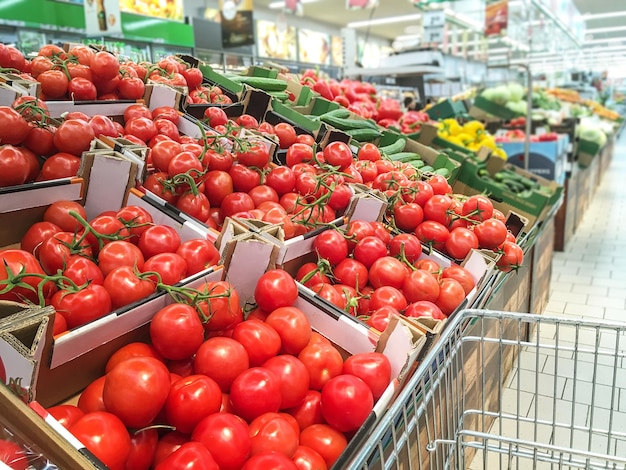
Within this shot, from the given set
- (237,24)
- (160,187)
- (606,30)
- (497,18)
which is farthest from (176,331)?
(606,30)

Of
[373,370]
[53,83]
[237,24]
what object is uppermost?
[237,24]

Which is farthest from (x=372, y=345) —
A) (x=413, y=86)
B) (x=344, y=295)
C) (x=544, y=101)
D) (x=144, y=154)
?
(x=544, y=101)

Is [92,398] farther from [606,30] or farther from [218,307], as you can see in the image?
[606,30]

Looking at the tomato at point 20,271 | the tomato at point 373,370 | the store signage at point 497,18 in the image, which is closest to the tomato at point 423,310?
the tomato at point 373,370

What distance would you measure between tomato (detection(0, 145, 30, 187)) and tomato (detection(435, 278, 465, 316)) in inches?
58.9

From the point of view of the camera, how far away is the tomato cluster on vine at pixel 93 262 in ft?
4.04

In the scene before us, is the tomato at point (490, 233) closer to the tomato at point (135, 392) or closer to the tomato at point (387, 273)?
the tomato at point (387, 273)

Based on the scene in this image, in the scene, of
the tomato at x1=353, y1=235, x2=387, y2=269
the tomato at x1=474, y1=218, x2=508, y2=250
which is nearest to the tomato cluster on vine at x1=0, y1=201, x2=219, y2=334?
the tomato at x1=353, y1=235, x2=387, y2=269

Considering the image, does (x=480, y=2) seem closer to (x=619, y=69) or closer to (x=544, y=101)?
(x=544, y=101)

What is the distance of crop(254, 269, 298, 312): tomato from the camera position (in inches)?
59.5

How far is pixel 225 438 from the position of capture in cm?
106

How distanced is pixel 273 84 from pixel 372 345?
261cm

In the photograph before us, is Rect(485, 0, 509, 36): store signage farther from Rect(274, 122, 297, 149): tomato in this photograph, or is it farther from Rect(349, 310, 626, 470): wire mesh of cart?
Rect(274, 122, 297, 149): tomato

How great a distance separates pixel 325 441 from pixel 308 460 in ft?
0.30
